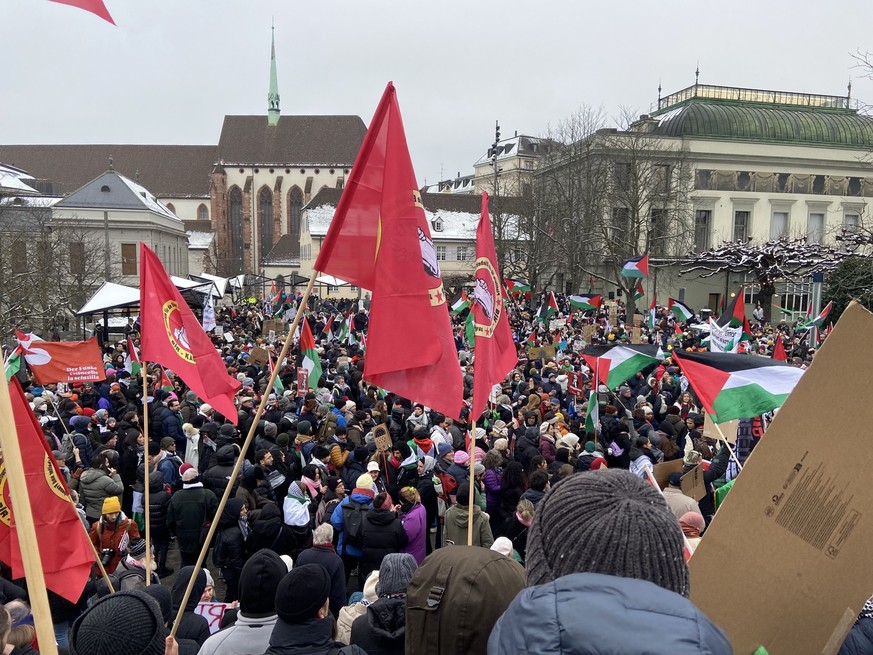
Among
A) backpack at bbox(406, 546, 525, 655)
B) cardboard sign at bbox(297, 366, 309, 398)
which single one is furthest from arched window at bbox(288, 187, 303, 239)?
backpack at bbox(406, 546, 525, 655)

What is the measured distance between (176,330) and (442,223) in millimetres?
57894

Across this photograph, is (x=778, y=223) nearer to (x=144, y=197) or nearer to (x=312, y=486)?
(x=144, y=197)

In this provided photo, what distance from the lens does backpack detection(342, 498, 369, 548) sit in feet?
20.3

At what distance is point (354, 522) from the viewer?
245 inches

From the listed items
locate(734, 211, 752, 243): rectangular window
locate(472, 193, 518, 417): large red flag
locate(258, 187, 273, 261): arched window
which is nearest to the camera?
locate(472, 193, 518, 417): large red flag

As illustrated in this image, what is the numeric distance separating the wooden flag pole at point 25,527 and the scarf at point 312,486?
5.22m

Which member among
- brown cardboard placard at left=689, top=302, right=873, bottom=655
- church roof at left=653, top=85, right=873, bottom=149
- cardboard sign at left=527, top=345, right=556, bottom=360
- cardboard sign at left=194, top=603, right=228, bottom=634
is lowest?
cardboard sign at left=527, top=345, right=556, bottom=360

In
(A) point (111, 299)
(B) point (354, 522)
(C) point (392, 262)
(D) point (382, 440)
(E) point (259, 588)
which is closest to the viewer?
(E) point (259, 588)

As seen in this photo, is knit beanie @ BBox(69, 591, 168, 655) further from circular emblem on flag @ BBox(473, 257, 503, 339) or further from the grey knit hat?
circular emblem on flag @ BBox(473, 257, 503, 339)

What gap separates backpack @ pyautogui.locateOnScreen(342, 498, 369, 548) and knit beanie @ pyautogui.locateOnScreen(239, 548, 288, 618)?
274 cm

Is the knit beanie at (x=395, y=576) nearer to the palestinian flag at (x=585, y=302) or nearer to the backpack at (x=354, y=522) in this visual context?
the backpack at (x=354, y=522)

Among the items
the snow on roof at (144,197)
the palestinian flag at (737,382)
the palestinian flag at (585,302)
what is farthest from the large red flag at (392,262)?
the snow on roof at (144,197)

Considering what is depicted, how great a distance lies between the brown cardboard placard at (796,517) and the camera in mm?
1754

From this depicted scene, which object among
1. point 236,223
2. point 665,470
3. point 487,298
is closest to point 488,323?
point 487,298
